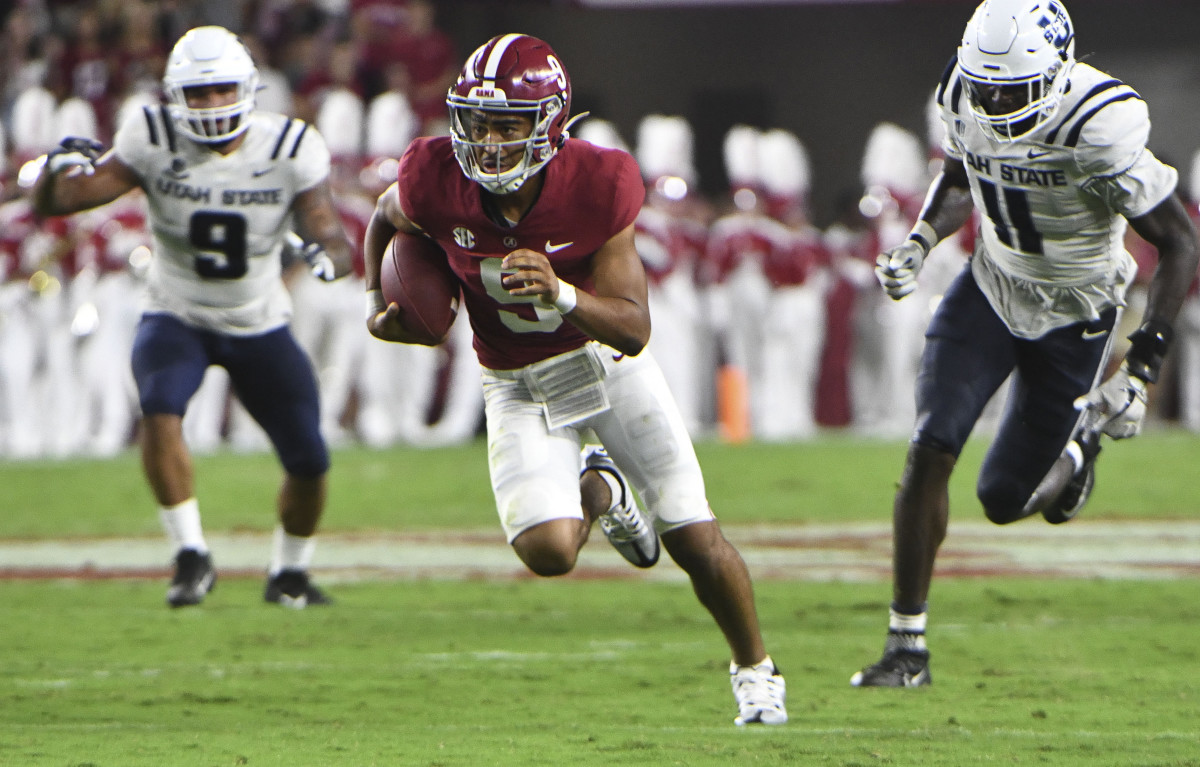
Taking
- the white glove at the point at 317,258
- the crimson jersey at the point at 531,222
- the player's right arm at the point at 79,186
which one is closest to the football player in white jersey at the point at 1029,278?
the crimson jersey at the point at 531,222

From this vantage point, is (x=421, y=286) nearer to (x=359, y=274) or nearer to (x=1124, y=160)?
(x=1124, y=160)

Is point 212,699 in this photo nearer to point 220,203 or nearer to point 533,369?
point 533,369

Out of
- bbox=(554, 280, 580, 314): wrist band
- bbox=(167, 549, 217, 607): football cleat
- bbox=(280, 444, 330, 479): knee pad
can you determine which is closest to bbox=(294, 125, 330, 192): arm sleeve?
bbox=(280, 444, 330, 479): knee pad

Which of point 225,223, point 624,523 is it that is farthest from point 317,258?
point 624,523

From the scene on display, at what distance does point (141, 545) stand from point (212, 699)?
3.96 m

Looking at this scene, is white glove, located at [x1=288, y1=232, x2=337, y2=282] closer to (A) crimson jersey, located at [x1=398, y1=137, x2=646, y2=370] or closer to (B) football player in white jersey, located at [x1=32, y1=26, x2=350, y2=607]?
(B) football player in white jersey, located at [x1=32, y1=26, x2=350, y2=607]

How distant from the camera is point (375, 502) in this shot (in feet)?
31.7

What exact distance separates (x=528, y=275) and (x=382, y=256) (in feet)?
2.87

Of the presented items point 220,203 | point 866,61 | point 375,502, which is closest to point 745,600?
point 220,203

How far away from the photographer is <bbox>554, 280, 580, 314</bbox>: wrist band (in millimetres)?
3676

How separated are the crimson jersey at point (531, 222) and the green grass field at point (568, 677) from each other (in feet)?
3.06

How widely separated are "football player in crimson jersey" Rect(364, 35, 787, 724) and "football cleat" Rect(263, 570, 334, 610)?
7.01ft

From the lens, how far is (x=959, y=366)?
4629 millimetres

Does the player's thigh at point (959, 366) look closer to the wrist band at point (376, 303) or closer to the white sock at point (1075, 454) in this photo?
the white sock at point (1075, 454)
